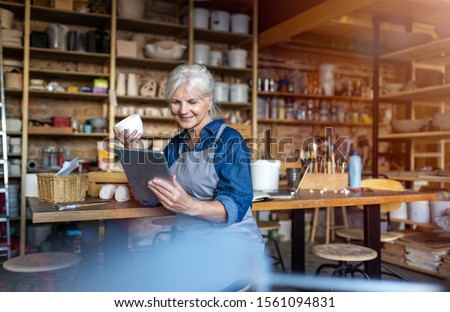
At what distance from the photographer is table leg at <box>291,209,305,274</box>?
2840 mm

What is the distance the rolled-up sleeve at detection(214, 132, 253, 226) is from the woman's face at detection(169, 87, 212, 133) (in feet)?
0.63

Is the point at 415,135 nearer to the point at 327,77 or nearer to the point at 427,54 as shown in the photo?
the point at 427,54

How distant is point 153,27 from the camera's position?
197 inches

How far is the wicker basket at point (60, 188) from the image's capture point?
1.80 m

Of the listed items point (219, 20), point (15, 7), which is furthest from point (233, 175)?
point (219, 20)

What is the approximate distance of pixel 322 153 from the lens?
2697 mm

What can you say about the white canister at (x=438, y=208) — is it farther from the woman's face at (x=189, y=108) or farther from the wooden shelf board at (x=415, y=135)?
the woman's face at (x=189, y=108)

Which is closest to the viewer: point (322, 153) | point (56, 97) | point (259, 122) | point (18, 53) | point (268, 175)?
point (268, 175)

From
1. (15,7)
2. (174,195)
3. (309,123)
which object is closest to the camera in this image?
(174,195)

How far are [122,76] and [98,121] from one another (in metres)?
0.57

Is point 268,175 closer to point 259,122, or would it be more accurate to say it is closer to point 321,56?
point 259,122

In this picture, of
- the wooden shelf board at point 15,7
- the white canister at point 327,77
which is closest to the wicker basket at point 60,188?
the wooden shelf board at point 15,7

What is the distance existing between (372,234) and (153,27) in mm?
3578
